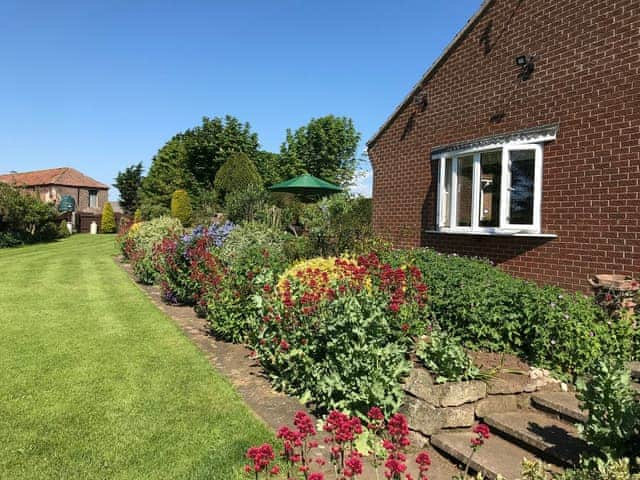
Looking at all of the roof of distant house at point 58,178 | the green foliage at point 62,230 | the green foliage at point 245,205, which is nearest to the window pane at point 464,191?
the green foliage at point 245,205

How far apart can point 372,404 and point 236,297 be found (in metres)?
2.93

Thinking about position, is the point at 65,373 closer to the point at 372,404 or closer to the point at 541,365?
the point at 372,404

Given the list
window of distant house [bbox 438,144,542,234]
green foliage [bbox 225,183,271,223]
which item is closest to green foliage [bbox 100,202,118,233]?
green foliage [bbox 225,183,271,223]

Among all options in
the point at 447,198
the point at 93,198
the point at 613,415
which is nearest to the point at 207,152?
the point at 93,198

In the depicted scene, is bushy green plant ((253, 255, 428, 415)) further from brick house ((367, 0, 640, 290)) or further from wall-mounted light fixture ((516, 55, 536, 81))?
wall-mounted light fixture ((516, 55, 536, 81))

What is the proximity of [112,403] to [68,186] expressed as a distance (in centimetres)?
4495

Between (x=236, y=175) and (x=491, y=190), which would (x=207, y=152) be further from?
(x=491, y=190)

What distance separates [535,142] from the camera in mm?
6676

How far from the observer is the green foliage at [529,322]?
4.07 m

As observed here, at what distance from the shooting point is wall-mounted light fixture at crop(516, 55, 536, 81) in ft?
22.6

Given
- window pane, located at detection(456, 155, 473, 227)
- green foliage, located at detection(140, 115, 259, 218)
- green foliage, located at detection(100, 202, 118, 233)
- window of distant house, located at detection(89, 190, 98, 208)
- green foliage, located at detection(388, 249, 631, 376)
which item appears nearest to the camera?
green foliage, located at detection(388, 249, 631, 376)

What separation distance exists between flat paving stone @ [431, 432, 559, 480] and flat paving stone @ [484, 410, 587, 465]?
0.08 m

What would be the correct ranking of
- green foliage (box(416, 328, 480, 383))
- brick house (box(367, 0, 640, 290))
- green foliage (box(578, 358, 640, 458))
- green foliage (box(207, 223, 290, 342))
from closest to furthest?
green foliage (box(578, 358, 640, 458)), green foliage (box(416, 328, 480, 383)), brick house (box(367, 0, 640, 290)), green foliage (box(207, 223, 290, 342))

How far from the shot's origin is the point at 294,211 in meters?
18.4
